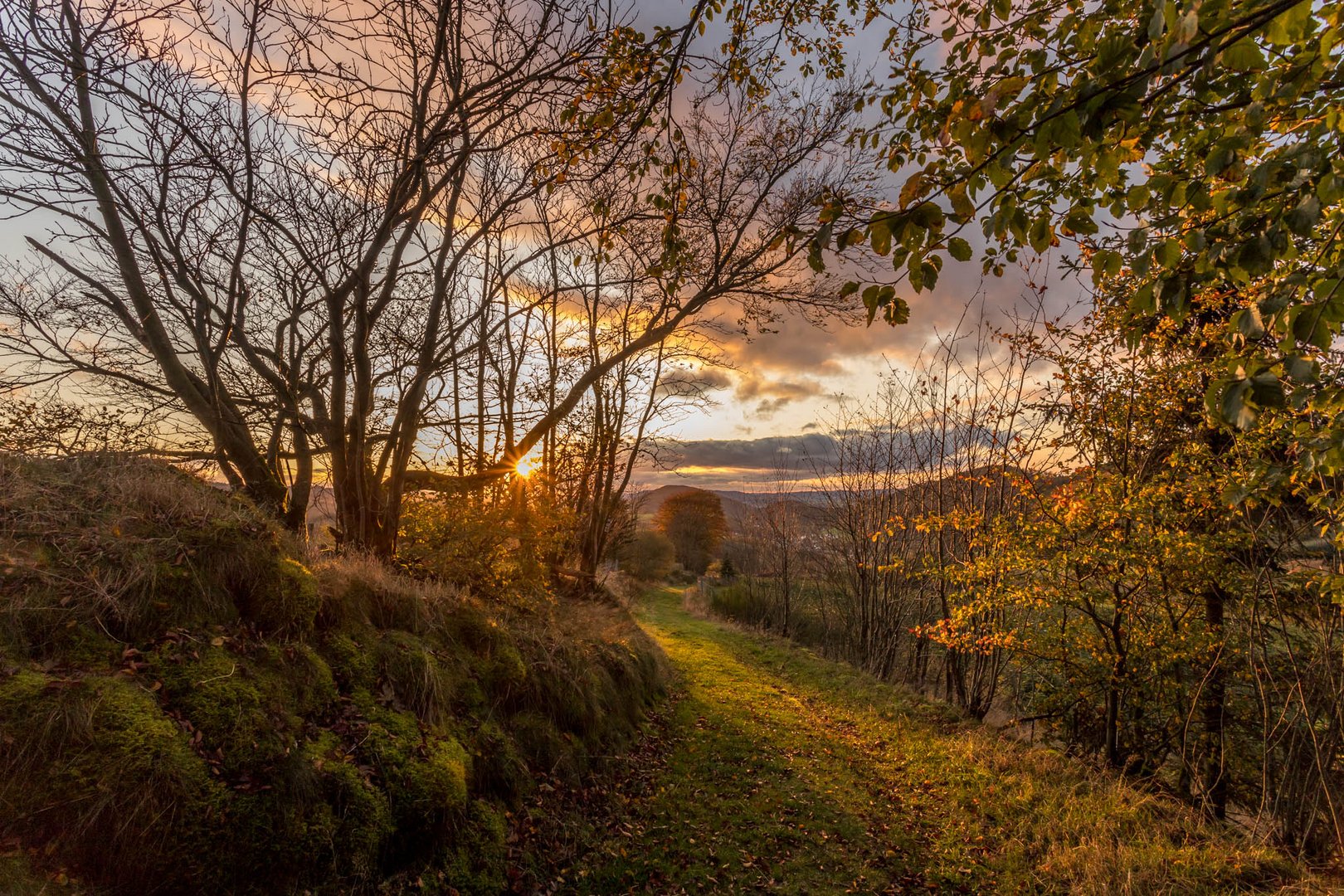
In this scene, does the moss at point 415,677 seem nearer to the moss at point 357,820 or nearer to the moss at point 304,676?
the moss at point 304,676

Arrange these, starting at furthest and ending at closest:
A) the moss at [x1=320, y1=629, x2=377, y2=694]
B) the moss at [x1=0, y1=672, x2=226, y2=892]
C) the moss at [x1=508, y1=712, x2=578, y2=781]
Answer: the moss at [x1=508, y1=712, x2=578, y2=781], the moss at [x1=320, y1=629, x2=377, y2=694], the moss at [x1=0, y1=672, x2=226, y2=892]

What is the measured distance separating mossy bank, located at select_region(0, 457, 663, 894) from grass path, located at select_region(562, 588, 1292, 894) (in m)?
1.57

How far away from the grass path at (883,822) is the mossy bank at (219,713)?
157 centimetres

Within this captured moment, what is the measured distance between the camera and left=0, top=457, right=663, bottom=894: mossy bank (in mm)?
2553

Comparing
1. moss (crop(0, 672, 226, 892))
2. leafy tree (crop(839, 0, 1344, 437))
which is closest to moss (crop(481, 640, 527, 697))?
moss (crop(0, 672, 226, 892))

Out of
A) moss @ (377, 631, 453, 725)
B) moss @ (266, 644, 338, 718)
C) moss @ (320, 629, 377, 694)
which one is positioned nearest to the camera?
moss @ (266, 644, 338, 718)

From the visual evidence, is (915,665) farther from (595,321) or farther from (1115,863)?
(595,321)

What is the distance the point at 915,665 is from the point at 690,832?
12271 mm

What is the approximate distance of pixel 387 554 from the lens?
23.6 ft

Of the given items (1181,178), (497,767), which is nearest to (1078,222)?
(1181,178)

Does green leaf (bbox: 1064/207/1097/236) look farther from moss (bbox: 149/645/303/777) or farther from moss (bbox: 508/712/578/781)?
moss (bbox: 508/712/578/781)

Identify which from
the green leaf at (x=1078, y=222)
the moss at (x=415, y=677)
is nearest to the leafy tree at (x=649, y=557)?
the moss at (x=415, y=677)

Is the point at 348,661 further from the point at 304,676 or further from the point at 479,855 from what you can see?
the point at 479,855

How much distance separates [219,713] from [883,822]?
6532 mm
